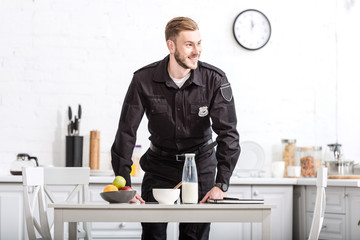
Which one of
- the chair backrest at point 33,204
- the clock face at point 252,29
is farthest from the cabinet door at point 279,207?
the chair backrest at point 33,204

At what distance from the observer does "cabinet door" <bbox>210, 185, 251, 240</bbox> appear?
4.45 m

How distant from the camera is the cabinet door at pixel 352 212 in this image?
4.06 m

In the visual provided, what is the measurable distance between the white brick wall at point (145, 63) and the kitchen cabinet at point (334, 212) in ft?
1.96

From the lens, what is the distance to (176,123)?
300 cm

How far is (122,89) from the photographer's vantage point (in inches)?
190

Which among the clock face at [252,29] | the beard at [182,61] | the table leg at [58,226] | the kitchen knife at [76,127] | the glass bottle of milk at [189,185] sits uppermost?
the clock face at [252,29]

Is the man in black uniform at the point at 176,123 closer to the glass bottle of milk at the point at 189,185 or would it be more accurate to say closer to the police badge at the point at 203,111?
the police badge at the point at 203,111

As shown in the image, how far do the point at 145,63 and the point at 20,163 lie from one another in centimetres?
124

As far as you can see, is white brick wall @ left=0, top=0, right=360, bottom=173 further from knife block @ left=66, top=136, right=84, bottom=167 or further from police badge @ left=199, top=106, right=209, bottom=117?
police badge @ left=199, top=106, right=209, bottom=117

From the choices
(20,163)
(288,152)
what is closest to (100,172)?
(20,163)

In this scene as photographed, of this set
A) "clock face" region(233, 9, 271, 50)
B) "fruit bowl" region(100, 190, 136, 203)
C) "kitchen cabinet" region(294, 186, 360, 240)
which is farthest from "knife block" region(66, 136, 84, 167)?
"fruit bowl" region(100, 190, 136, 203)

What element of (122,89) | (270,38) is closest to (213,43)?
(270,38)

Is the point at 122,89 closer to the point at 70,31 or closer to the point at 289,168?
the point at 70,31

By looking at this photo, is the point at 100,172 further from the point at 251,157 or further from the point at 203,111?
the point at 203,111
